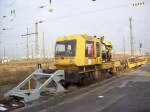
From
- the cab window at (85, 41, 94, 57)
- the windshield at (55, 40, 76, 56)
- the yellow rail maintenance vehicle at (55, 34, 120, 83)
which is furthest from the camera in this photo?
the cab window at (85, 41, 94, 57)

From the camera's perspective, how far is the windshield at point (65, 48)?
757 inches

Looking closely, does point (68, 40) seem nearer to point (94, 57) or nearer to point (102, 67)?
point (94, 57)

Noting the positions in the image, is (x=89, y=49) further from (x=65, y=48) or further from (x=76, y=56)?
(x=65, y=48)

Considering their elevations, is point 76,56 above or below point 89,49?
below

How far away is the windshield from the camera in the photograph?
757 inches

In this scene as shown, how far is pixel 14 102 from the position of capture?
529 inches

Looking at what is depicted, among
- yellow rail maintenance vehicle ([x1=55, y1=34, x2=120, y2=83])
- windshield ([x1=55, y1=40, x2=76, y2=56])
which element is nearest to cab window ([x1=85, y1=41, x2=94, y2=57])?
yellow rail maintenance vehicle ([x1=55, y1=34, x2=120, y2=83])

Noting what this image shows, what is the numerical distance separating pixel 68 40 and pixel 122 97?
6.82 meters

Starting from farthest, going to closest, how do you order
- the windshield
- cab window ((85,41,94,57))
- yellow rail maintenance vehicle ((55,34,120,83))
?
cab window ((85,41,94,57)) → the windshield → yellow rail maintenance vehicle ((55,34,120,83))

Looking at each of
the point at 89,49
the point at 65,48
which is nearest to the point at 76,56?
the point at 65,48

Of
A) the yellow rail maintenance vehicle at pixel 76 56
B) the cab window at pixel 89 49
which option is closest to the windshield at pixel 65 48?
the yellow rail maintenance vehicle at pixel 76 56

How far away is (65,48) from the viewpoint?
19547 millimetres

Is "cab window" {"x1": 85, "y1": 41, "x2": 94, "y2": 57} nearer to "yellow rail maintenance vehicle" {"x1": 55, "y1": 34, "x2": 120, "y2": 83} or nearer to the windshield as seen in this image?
"yellow rail maintenance vehicle" {"x1": 55, "y1": 34, "x2": 120, "y2": 83}

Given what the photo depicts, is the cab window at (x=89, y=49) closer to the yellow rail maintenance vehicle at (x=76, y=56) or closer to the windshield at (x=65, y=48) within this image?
the yellow rail maintenance vehicle at (x=76, y=56)
